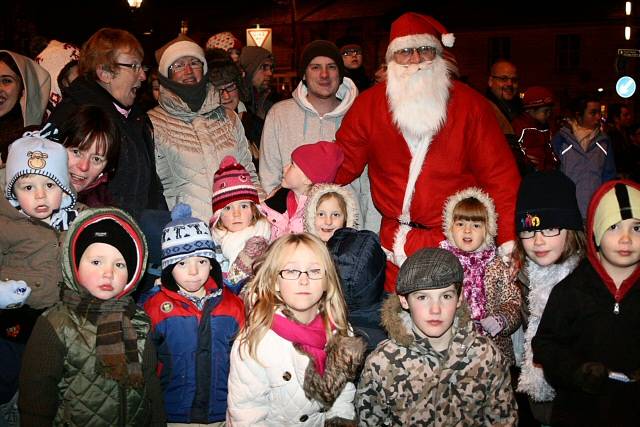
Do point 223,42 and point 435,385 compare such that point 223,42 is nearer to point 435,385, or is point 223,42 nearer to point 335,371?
point 335,371

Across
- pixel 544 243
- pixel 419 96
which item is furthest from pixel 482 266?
pixel 419 96

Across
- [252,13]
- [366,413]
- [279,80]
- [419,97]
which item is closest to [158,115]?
[419,97]

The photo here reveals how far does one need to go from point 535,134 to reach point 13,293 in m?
6.35

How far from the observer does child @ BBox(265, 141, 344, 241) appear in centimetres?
491

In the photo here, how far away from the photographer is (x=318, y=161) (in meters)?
4.91

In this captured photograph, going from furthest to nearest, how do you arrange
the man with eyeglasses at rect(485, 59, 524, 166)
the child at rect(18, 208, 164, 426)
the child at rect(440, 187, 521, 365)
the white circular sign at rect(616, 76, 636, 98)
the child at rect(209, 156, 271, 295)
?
the white circular sign at rect(616, 76, 636, 98)
the man with eyeglasses at rect(485, 59, 524, 166)
the child at rect(209, 156, 271, 295)
the child at rect(440, 187, 521, 365)
the child at rect(18, 208, 164, 426)

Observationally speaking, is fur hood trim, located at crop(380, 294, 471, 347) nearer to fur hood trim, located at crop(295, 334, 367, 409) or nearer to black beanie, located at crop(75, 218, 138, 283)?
fur hood trim, located at crop(295, 334, 367, 409)

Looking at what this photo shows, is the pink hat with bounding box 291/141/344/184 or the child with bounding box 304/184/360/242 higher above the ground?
the pink hat with bounding box 291/141/344/184

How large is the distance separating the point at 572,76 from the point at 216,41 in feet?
107

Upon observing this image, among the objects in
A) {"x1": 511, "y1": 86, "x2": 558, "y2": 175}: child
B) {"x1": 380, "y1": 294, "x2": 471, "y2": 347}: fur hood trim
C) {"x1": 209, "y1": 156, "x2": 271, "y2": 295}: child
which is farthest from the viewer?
{"x1": 511, "y1": 86, "x2": 558, "y2": 175}: child

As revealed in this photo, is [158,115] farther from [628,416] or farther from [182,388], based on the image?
[628,416]

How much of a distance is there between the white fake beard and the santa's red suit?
7 centimetres

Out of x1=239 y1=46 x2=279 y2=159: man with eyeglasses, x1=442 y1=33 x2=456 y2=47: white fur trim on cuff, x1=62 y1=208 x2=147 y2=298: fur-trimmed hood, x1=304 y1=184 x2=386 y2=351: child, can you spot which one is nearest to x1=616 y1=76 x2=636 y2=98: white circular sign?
x1=239 y1=46 x2=279 y2=159: man with eyeglasses

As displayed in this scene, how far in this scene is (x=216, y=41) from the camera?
8844 millimetres
